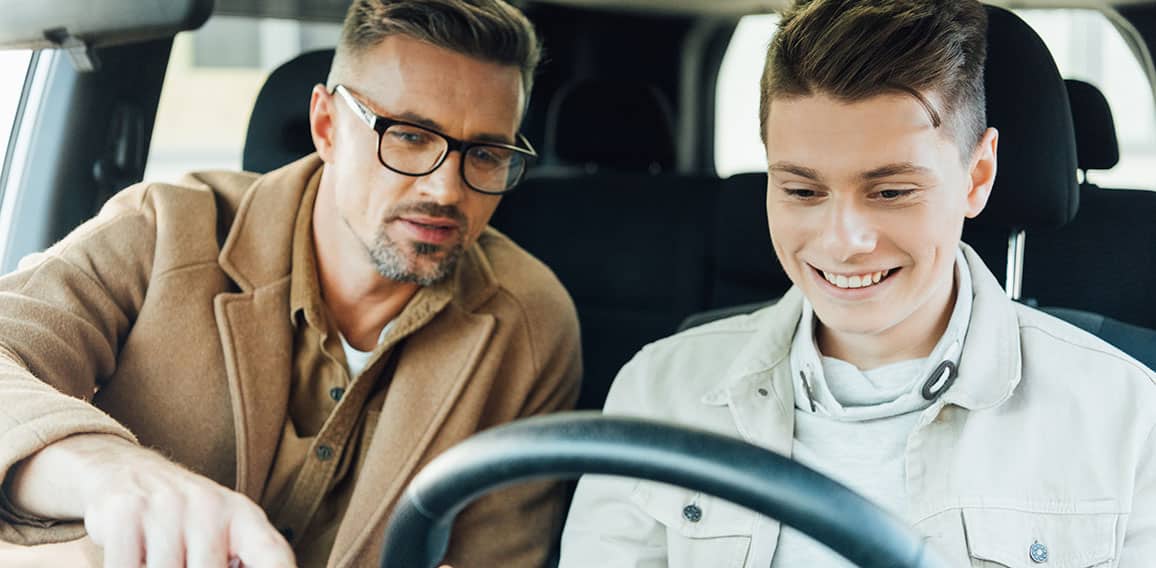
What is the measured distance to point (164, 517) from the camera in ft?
3.08

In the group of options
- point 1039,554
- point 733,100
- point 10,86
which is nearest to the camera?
point 1039,554

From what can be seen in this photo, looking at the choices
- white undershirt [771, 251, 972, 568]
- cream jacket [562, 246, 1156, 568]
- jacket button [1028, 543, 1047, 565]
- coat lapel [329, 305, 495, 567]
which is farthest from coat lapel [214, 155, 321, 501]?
jacket button [1028, 543, 1047, 565]

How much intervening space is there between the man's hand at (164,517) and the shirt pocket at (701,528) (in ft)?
1.81

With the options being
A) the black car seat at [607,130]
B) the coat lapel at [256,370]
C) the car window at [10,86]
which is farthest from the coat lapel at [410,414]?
the black car seat at [607,130]

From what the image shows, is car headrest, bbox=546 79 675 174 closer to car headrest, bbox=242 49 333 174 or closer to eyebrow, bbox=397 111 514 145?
car headrest, bbox=242 49 333 174

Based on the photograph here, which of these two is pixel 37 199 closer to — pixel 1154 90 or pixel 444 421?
pixel 444 421

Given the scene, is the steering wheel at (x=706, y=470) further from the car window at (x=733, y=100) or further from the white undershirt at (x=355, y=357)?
the car window at (x=733, y=100)

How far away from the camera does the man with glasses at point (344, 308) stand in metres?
1.49

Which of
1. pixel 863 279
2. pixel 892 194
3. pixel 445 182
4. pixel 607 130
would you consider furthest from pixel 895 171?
pixel 607 130

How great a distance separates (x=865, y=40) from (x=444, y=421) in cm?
73

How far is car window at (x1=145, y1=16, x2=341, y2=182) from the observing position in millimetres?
1800

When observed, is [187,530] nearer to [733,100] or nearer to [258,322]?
[258,322]

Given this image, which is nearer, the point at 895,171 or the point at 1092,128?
the point at 895,171

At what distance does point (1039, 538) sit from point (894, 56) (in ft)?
1.73
